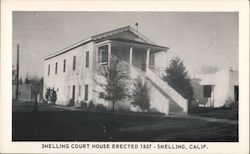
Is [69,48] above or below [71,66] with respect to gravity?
above

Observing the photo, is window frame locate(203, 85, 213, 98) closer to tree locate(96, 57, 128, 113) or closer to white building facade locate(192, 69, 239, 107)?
white building facade locate(192, 69, 239, 107)

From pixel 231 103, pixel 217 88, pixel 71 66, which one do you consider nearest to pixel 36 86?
pixel 71 66

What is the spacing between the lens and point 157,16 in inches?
174

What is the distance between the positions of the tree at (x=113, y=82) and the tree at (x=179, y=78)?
0.48m

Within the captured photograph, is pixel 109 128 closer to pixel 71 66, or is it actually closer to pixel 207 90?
pixel 71 66

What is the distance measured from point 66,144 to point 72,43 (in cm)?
114

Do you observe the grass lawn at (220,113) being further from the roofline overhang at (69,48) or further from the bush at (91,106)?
the roofline overhang at (69,48)

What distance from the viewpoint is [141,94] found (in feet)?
14.8

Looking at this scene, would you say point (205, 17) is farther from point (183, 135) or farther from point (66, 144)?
point (66, 144)

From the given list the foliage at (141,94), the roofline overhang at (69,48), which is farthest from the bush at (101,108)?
the roofline overhang at (69,48)

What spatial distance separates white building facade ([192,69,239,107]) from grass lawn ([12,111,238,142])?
0.25 meters

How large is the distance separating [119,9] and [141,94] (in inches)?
39.1

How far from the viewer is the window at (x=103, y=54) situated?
14.8ft

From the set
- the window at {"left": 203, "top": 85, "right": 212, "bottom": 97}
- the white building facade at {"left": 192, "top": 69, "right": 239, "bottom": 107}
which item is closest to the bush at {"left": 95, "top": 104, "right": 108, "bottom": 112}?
the white building facade at {"left": 192, "top": 69, "right": 239, "bottom": 107}
